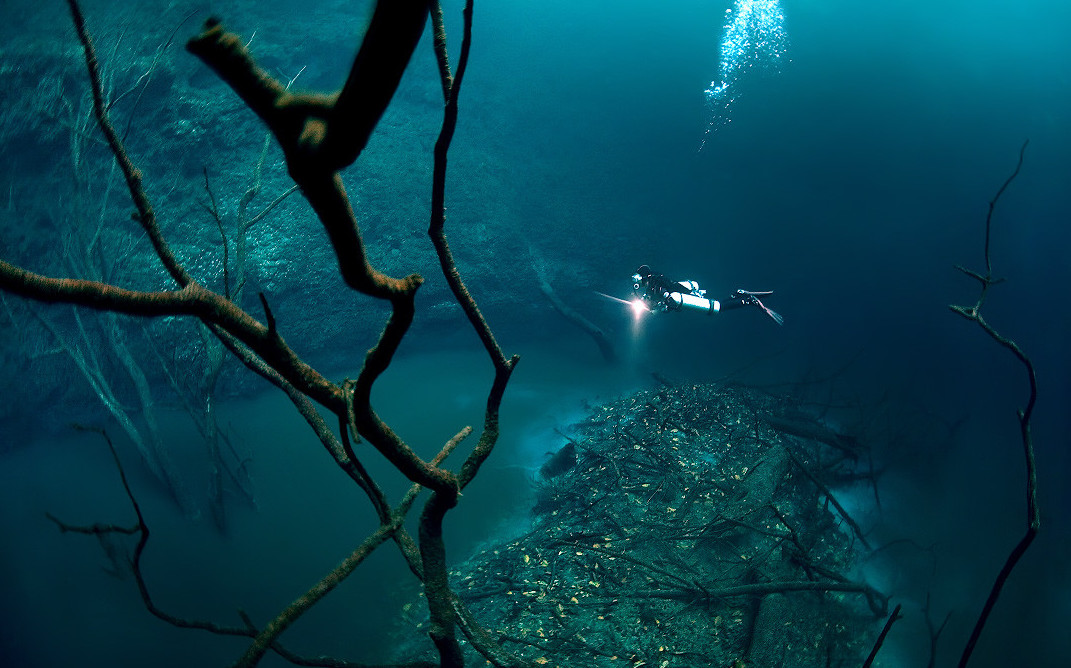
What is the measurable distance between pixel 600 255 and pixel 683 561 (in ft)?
37.4

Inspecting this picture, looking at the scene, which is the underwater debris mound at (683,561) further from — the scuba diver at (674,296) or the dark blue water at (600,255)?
the scuba diver at (674,296)

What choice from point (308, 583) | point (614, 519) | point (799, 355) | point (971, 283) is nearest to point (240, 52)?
point (614, 519)

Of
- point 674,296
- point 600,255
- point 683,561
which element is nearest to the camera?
point 683,561

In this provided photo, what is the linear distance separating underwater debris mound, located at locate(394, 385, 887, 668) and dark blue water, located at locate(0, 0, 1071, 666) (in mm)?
1579

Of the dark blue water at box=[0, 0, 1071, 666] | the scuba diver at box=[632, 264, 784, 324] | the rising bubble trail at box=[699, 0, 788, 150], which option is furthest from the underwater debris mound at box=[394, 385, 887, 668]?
the rising bubble trail at box=[699, 0, 788, 150]

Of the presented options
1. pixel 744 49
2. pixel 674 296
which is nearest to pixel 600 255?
pixel 674 296

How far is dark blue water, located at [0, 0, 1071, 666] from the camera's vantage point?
8.30 m

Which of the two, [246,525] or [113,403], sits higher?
[113,403]

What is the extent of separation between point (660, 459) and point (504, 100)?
15698mm

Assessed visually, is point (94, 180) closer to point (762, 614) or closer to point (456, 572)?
point (456, 572)

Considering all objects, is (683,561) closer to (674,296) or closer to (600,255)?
(674,296)

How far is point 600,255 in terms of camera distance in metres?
16.3

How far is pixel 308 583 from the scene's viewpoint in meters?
7.53

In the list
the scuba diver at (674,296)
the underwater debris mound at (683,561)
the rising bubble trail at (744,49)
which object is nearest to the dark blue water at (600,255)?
the rising bubble trail at (744,49)
